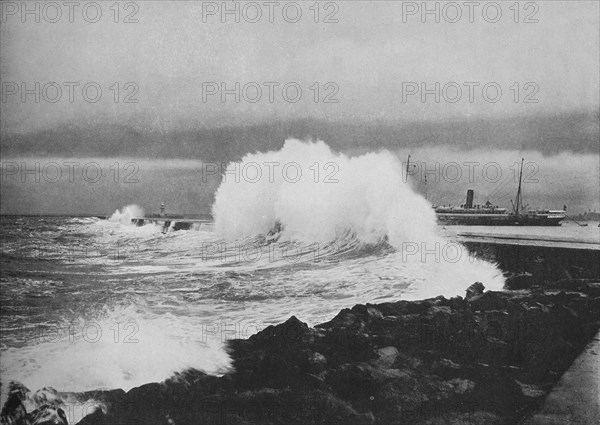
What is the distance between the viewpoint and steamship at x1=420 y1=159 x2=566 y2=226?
3957 millimetres

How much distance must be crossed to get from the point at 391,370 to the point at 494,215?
5.24 feet

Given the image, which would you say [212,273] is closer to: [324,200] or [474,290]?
[324,200]

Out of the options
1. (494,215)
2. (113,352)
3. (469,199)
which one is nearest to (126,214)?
(113,352)

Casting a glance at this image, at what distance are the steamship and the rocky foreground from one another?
58cm

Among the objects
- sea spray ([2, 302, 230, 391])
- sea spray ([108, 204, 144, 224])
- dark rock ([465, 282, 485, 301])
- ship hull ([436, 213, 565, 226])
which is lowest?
sea spray ([2, 302, 230, 391])

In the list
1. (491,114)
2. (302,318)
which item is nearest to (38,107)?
(302,318)

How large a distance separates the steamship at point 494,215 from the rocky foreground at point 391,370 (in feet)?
1.91

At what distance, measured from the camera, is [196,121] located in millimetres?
3719

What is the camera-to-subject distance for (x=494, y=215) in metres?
4.07

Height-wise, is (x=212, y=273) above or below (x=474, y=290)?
above

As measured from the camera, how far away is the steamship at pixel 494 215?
396 cm

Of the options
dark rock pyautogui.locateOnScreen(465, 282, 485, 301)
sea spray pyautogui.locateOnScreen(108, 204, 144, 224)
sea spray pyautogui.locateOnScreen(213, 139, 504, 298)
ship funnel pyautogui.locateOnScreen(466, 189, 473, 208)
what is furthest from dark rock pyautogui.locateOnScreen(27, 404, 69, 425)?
ship funnel pyautogui.locateOnScreen(466, 189, 473, 208)

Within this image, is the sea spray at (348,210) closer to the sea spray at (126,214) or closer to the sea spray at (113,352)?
the sea spray at (126,214)

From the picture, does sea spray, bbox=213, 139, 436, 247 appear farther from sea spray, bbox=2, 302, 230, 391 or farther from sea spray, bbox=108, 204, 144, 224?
sea spray, bbox=2, 302, 230, 391
